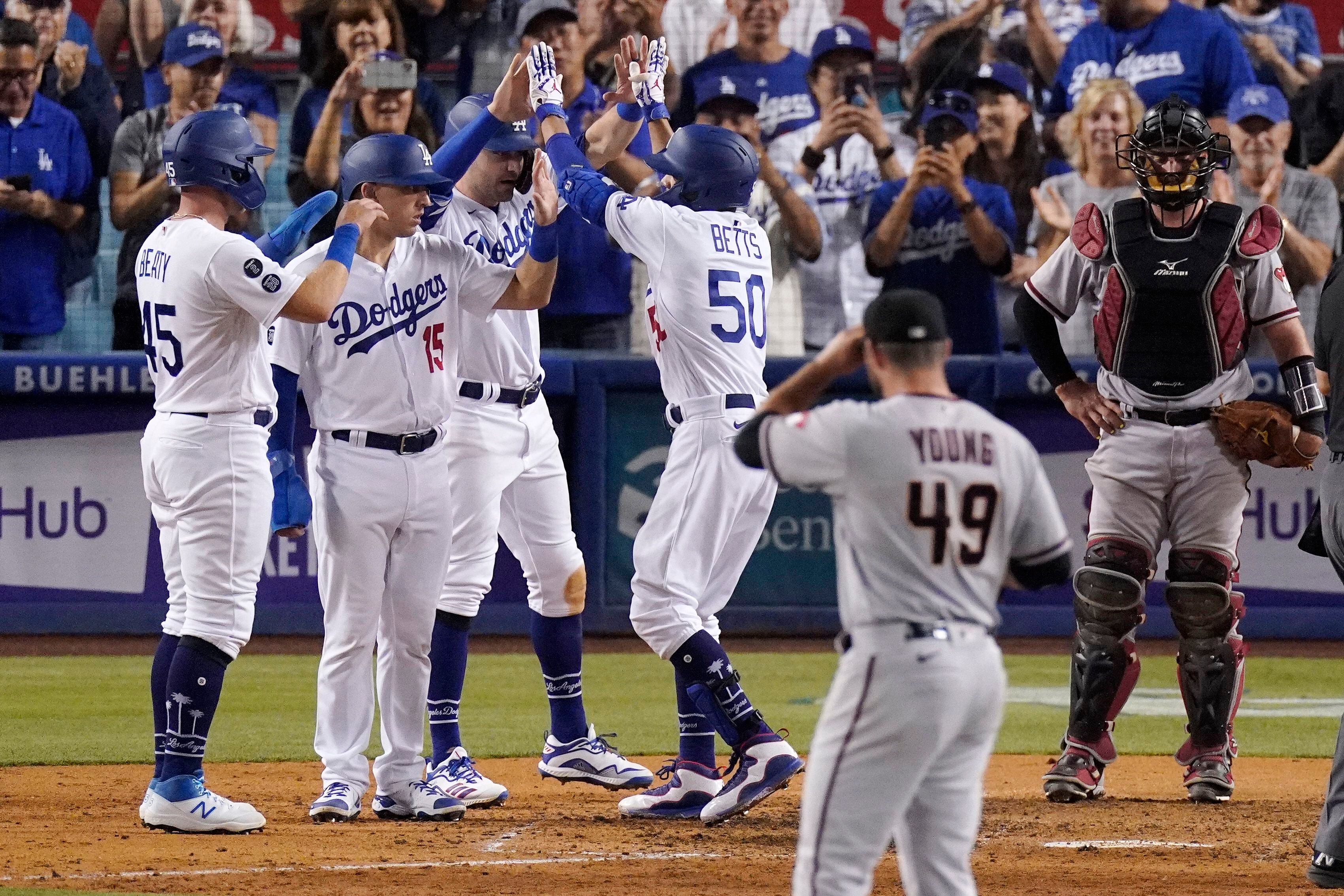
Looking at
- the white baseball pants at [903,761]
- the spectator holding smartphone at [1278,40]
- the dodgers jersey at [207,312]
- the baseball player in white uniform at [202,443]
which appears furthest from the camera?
the spectator holding smartphone at [1278,40]

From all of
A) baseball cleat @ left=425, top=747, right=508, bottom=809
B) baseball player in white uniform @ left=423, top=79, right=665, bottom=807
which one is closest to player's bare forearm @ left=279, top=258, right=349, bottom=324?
baseball player in white uniform @ left=423, top=79, right=665, bottom=807

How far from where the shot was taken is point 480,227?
6.31 metres

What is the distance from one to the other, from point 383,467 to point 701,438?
1.07m

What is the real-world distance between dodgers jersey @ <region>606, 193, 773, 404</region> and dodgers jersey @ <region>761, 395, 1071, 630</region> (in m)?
2.30

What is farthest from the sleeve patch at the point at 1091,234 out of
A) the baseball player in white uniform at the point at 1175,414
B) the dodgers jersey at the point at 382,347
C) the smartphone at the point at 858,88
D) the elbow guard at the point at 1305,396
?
the smartphone at the point at 858,88

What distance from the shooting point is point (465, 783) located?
19.3 feet

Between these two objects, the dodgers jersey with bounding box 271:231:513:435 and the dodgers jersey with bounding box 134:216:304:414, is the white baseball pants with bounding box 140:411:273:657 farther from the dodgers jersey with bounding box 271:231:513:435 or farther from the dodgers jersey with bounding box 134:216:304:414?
the dodgers jersey with bounding box 271:231:513:435

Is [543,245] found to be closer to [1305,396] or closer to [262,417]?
[262,417]

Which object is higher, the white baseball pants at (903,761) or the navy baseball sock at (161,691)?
the white baseball pants at (903,761)

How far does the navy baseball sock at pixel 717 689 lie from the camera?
5555 mm

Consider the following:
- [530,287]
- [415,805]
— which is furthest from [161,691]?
[530,287]

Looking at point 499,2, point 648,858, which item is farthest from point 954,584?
point 499,2

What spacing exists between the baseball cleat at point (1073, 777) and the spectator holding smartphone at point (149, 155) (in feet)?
21.2

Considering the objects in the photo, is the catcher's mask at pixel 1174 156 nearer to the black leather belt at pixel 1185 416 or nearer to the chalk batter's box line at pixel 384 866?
the black leather belt at pixel 1185 416
